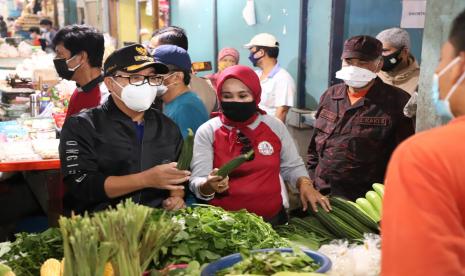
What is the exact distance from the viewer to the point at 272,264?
1780mm

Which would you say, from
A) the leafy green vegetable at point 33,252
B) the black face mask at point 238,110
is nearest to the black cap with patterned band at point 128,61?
the black face mask at point 238,110

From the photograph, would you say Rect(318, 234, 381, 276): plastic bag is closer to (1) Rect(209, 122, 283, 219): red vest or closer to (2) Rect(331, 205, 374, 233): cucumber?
(2) Rect(331, 205, 374, 233): cucumber

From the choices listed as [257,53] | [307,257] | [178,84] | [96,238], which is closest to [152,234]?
[96,238]

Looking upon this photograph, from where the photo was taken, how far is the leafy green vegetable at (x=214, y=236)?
6.76 ft

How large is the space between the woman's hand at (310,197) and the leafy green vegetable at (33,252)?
55.4 inches

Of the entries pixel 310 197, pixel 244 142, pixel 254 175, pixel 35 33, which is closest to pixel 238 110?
pixel 244 142

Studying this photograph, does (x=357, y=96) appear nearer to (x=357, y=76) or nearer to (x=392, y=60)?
(x=357, y=76)

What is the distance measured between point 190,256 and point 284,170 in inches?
49.9

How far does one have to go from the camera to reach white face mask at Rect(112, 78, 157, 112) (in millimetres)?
2697

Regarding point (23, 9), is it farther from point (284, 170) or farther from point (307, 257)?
point (307, 257)

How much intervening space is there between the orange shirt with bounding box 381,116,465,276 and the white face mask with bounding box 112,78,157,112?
1.71m

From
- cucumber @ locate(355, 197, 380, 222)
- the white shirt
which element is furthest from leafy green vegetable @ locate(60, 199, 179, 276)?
the white shirt

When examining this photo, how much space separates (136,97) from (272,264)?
1.32 meters

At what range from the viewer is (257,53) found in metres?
5.82
